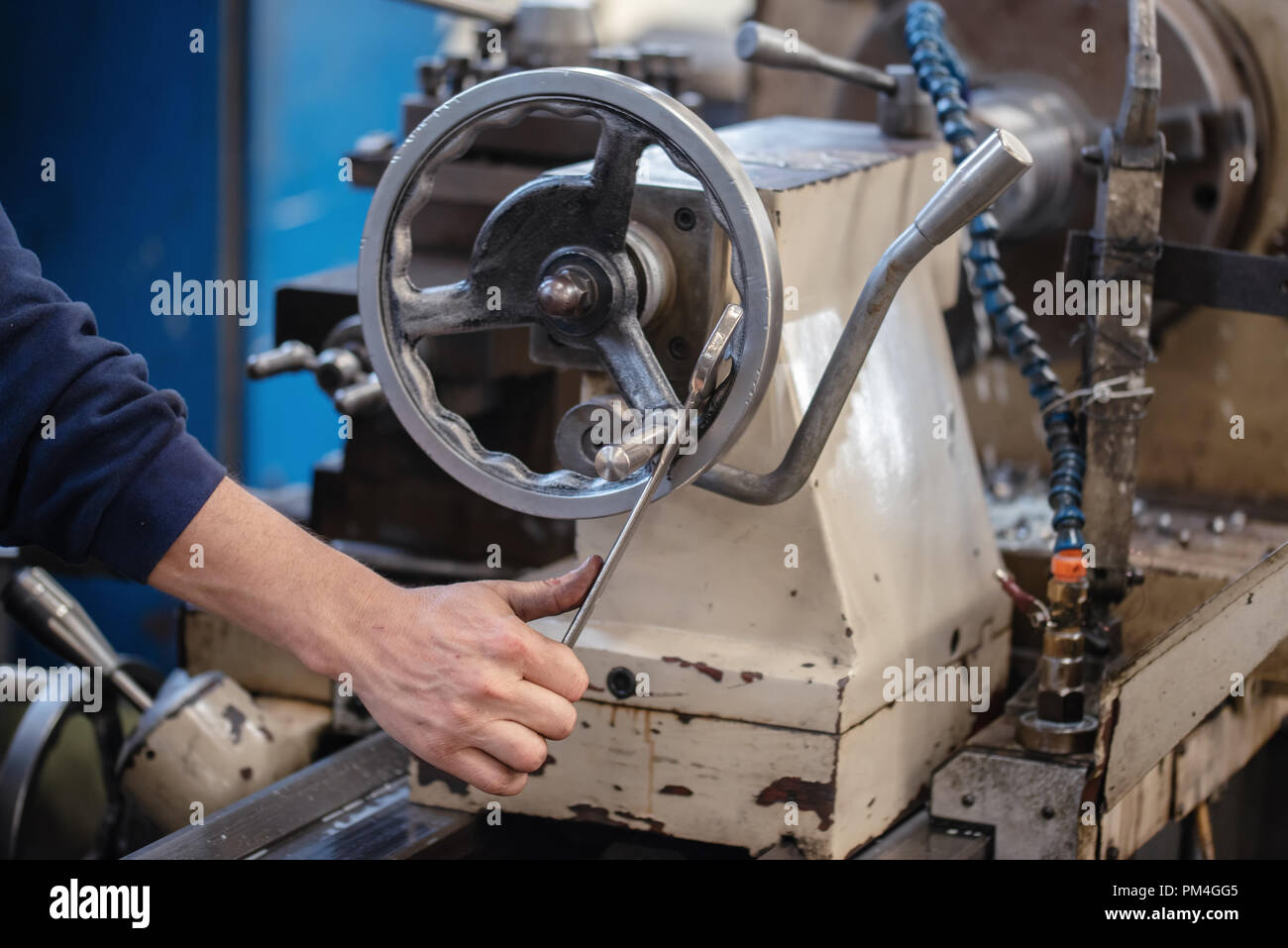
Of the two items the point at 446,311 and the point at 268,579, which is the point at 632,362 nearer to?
the point at 446,311

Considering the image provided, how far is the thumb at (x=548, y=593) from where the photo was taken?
0.89 metres

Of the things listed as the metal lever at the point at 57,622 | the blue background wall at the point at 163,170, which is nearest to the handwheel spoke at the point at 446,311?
the metal lever at the point at 57,622

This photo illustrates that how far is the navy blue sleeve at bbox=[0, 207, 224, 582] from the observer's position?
83 centimetres

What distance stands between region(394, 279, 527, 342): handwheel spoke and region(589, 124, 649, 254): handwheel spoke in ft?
0.26

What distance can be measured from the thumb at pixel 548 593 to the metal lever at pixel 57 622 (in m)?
0.58

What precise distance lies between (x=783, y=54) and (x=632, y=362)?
41 cm

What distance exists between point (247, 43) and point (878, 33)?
157 cm

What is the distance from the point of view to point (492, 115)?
0.89 m

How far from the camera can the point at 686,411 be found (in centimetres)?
84

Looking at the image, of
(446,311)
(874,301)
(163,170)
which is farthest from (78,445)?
(163,170)

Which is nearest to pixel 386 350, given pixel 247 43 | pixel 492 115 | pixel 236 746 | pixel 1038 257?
pixel 492 115

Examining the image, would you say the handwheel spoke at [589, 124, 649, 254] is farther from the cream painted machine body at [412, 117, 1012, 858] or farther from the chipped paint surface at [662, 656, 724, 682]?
the chipped paint surface at [662, 656, 724, 682]

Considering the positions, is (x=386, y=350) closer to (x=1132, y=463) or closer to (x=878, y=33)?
(x=1132, y=463)

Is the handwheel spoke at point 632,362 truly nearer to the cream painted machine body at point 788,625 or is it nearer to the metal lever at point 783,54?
the cream painted machine body at point 788,625
